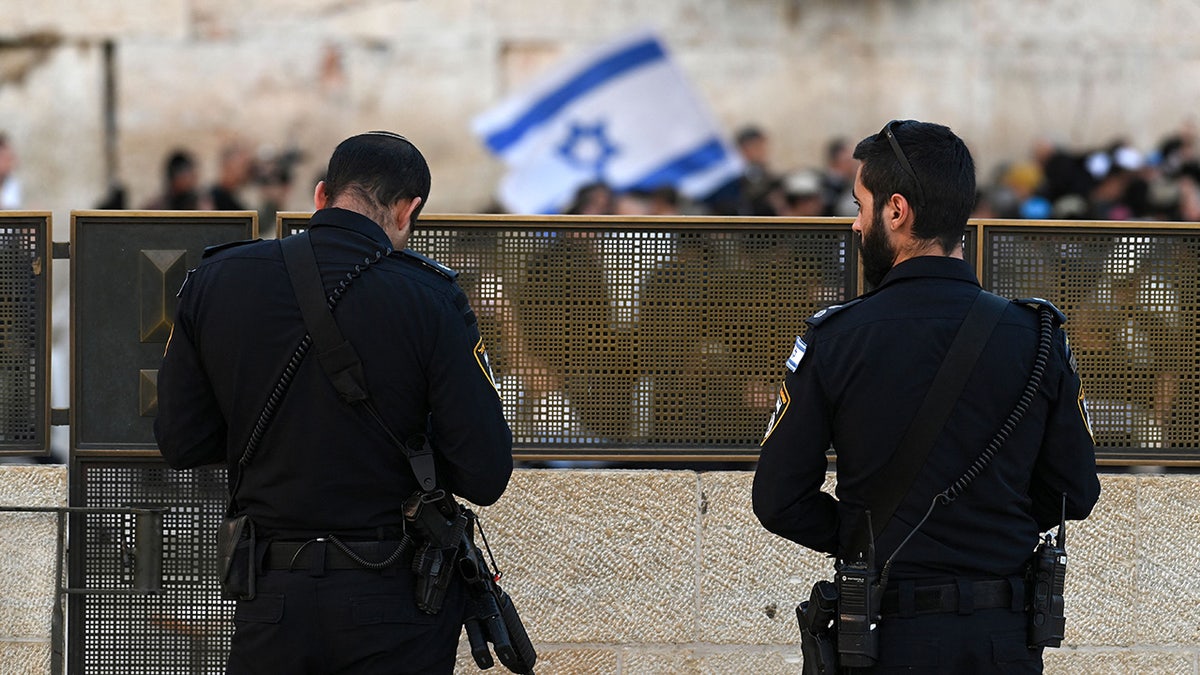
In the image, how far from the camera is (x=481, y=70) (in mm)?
13289

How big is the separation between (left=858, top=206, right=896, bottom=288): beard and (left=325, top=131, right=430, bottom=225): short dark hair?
1.07 m

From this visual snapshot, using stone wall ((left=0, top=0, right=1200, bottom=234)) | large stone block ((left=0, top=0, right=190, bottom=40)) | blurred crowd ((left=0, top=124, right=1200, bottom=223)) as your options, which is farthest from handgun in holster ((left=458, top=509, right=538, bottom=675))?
large stone block ((left=0, top=0, right=190, bottom=40))

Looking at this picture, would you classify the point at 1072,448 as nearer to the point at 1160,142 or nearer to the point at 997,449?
the point at 997,449

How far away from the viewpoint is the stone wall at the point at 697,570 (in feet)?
17.5

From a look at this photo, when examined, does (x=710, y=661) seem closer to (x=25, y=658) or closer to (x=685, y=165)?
(x=25, y=658)

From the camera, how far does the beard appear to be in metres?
3.60

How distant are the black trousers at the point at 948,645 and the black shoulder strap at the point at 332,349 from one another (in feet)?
3.58

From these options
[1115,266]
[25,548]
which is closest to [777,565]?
[1115,266]

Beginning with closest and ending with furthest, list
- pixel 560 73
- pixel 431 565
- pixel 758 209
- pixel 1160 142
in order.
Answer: pixel 431 565
pixel 758 209
pixel 560 73
pixel 1160 142

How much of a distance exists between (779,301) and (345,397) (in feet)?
6.65

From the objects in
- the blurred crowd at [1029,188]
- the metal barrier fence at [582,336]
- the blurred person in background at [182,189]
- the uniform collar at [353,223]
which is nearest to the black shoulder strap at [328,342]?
the uniform collar at [353,223]

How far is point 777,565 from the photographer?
5352 millimetres

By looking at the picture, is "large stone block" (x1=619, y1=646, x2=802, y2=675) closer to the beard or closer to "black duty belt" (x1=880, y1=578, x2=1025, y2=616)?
"black duty belt" (x1=880, y1=578, x2=1025, y2=616)

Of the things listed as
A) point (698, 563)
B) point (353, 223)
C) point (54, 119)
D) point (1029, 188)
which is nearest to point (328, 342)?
point (353, 223)
